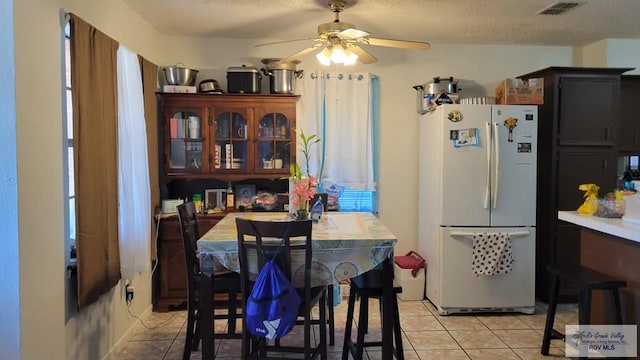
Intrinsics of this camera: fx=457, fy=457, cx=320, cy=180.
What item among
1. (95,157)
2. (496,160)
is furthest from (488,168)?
(95,157)

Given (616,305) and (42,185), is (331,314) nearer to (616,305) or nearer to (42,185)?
(616,305)

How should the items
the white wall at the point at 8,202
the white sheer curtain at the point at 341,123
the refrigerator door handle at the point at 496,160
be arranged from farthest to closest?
the white sheer curtain at the point at 341,123
the refrigerator door handle at the point at 496,160
the white wall at the point at 8,202

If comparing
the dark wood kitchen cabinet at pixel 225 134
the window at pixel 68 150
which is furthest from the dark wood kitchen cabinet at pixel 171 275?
the window at pixel 68 150

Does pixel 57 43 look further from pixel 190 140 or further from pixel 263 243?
pixel 190 140

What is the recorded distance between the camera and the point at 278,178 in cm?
429

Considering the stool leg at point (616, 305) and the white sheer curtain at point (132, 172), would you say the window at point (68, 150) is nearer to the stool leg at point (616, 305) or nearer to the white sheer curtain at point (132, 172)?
the white sheer curtain at point (132, 172)

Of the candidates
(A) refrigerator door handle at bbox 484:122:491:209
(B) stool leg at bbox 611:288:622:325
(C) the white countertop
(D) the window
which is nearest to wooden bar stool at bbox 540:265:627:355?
(B) stool leg at bbox 611:288:622:325

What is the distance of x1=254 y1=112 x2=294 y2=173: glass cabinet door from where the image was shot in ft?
13.7

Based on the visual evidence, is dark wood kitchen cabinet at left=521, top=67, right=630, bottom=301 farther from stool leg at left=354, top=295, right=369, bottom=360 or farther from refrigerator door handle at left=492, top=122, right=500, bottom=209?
stool leg at left=354, top=295, right=369, bottom=360

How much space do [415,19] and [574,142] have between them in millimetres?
1832

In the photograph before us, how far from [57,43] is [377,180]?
3048mm

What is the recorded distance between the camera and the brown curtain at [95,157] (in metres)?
2.46

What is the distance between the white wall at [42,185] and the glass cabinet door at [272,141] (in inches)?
71.5

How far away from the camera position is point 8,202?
1972 mm
